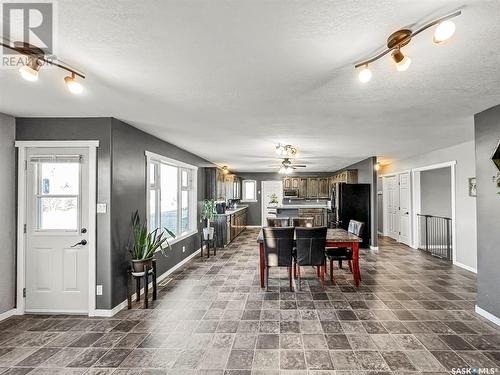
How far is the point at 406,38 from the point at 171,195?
4746 millimetres

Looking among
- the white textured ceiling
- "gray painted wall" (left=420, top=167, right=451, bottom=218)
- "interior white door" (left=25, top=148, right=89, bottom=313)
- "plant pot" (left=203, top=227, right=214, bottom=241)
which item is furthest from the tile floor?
"gray painted wall" (left=420, top=167, right=451, bottom=218)

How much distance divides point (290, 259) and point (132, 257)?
224 cm

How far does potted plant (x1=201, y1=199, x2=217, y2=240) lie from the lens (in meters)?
6.23

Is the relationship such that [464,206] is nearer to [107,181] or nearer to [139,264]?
[139,264]

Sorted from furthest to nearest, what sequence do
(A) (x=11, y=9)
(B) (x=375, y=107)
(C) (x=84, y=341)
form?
(B) (x=375, y=107)
(C) (x=84, y=341)
(A) (x=11, y=9)

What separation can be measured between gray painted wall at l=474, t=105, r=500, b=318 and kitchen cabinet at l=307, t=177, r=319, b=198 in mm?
7240

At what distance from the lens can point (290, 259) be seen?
393cm

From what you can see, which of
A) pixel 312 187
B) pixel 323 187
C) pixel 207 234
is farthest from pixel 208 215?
pixel 323 187

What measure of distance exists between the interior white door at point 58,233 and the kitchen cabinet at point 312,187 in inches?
334

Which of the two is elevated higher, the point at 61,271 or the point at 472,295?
the point at 61,271

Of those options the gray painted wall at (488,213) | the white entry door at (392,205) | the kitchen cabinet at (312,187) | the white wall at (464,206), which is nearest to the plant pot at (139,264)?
the gray painted wall at (488,213)

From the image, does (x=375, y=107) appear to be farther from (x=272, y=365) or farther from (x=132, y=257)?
(x=132, y=257)

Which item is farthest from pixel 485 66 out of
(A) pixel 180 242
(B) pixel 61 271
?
(A) pixel 180 242

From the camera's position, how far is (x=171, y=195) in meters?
5.38
